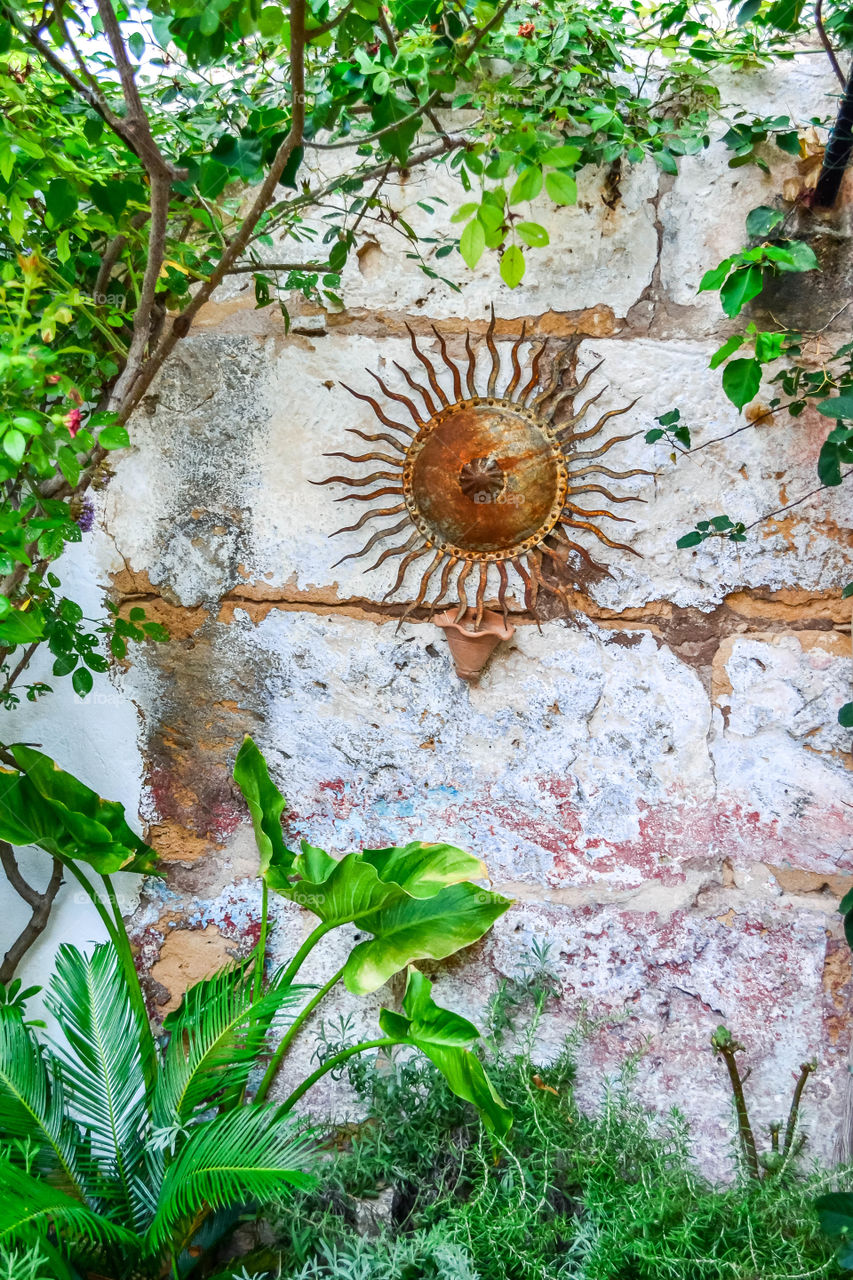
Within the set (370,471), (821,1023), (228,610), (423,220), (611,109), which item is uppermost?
(611,109)

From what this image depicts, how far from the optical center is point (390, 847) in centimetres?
145

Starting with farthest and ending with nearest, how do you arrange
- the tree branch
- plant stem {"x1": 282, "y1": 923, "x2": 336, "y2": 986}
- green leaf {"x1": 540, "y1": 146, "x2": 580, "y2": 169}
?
the tree branch, plant stem {"x1": 282, "y1": 923, "x2": 336, "y2": 986}, green leaf {"x1": 540, "y1": 146, "x2": 580, "y2": 169}

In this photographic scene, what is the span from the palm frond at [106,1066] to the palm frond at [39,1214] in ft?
0.24

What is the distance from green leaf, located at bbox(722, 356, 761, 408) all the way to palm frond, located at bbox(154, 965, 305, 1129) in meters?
1.05

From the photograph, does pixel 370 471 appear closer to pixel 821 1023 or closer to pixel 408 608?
pixel 408 608

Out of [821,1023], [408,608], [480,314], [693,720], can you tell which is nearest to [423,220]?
[480,314]

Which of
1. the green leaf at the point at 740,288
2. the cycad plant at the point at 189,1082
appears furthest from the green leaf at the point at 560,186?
the cycad plant at the point at 189,1082

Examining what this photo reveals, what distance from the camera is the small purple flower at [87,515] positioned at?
1.55 m

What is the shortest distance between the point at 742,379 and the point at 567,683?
0.52 metres

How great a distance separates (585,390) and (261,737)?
78 centimetres

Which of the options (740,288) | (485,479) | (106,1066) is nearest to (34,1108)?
(106,1066)

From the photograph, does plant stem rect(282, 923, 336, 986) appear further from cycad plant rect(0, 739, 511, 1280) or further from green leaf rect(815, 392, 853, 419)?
green leaf rect(815, 392, 853, 419)

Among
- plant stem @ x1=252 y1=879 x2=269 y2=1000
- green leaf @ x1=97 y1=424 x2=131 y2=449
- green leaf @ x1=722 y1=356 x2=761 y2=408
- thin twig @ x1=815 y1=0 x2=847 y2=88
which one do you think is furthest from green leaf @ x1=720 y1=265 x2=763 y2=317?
plant stem @ x1=252 y1=879 x2=269 y2=1000

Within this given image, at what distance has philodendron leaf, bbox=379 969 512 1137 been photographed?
3.73 ft
